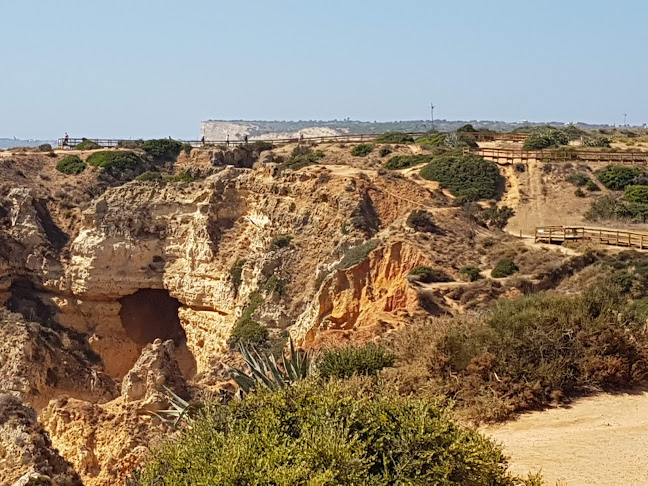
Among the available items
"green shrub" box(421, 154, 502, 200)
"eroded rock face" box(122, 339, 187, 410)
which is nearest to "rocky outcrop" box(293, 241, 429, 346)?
"eroded rock face" box(122, 339, 187, 410)

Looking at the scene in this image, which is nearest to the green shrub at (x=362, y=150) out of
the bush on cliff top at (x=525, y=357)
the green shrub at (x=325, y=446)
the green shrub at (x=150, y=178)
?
the green shrub at (x=150, y=178)

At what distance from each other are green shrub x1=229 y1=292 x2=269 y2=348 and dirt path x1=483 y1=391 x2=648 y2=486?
62.0 ft

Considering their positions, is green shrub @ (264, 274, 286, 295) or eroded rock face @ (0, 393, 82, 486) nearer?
eroded rock face @ (0, 393, 82, 486)

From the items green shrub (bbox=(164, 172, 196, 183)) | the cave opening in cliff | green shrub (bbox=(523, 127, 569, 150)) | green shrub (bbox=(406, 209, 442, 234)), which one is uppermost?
green shrub (bbox=(523, 127, 569, 150))

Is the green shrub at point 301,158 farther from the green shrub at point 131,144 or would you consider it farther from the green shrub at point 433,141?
the green shrub at point 131,144

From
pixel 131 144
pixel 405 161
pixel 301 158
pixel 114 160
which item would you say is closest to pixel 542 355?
pixel 301 158

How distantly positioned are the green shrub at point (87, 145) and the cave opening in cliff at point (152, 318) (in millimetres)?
→ 16859

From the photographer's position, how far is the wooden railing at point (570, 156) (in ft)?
167

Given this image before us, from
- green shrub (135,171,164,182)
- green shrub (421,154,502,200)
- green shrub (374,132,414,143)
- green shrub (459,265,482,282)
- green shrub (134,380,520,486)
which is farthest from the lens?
green shrub (374,132,414,143)

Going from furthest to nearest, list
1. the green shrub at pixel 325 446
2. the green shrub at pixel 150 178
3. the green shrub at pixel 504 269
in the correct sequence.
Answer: the green shrub at pixel 150 178, the green shrub at pixel 504 269, the green shrub at pixel 325 446

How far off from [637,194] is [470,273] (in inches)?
672

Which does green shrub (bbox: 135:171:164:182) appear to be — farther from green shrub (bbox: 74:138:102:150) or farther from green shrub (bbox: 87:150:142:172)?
green shrub (bbox: 74:138:102:150)

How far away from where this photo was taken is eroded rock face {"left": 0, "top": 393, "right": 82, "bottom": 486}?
18.4 meters

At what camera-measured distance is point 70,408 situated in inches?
874
